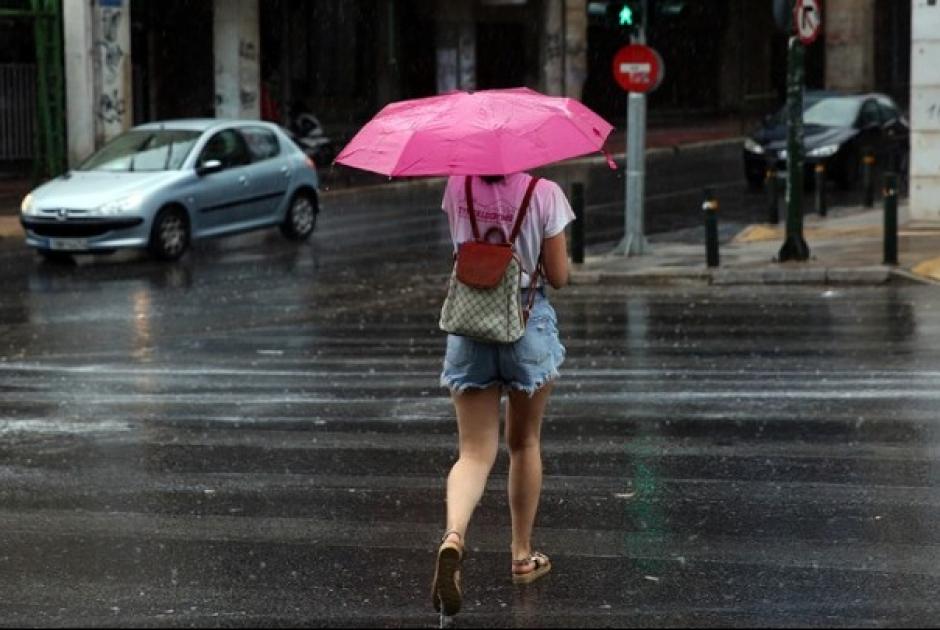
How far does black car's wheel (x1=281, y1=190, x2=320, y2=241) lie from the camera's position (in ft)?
82.0

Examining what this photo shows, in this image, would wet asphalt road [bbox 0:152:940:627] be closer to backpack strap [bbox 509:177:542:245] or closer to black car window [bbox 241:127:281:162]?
backpack strap [bbox 509:177:542:245]

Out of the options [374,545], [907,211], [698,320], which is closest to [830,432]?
[374,545]

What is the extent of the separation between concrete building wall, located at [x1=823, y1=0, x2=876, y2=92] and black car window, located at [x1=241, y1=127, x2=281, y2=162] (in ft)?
113

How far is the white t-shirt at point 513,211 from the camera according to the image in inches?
279

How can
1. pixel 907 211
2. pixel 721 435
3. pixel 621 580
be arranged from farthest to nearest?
pixel 907 211, pixel 721 435, pixel 621 580

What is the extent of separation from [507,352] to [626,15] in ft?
48.8

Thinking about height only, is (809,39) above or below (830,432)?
above

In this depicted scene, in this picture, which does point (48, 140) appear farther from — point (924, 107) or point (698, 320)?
point (698, 320)

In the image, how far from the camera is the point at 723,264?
2036 cm

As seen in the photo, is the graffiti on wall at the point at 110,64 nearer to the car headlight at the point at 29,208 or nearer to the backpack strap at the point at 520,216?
the car headlight at the point at 29,208

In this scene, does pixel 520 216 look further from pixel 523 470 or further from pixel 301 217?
pixel 301 217

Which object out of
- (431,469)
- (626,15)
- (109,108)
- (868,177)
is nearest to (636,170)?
(626,15)

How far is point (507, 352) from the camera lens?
23.2 feet

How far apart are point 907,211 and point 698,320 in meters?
10.0
